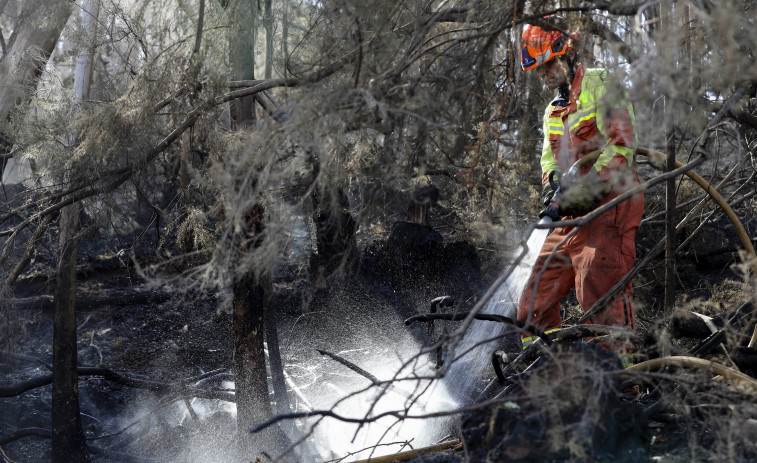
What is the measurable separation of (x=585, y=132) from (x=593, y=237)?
712 mm

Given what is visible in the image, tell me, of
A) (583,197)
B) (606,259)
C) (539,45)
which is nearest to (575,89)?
(539,45)

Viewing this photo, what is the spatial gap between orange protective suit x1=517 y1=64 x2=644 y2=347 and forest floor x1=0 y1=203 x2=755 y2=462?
900 millimetres

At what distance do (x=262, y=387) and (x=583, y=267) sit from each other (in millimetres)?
2879

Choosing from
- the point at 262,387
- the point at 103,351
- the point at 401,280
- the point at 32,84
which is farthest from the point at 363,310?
the point at 32,84

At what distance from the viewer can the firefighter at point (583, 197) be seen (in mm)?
3635

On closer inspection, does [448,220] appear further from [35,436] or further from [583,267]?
[35,436]

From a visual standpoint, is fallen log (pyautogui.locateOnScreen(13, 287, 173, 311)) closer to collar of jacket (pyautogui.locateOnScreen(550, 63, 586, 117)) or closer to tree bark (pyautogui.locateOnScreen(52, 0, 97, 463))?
tree bark (pyautogui.locateOnScreen(52, 0, 97, 463))

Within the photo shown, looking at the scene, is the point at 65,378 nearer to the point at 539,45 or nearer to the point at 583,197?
the point at 583,197

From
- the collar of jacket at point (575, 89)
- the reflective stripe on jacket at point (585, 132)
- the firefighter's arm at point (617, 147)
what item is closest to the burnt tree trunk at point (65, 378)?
the reflective stripe on jacket at point (585, 132)

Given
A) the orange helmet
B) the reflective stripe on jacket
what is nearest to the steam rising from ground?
the reflective stripe on jacket

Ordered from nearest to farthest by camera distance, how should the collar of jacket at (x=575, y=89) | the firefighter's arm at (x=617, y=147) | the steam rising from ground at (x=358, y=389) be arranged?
the firefighter's arm at (x=617, y=147), the collar of jacket at (x=575, y=89), the steam rising from ground at (x=358, y=389)

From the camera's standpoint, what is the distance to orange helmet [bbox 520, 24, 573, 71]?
355 centimetres

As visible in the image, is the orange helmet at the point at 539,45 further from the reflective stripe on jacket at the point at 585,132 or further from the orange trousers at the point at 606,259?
the orange trousers at the point at 606,259

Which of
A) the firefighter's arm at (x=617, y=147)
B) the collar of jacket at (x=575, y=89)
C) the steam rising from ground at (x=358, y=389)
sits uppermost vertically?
the collar of jacket at (x=575, y=89)
